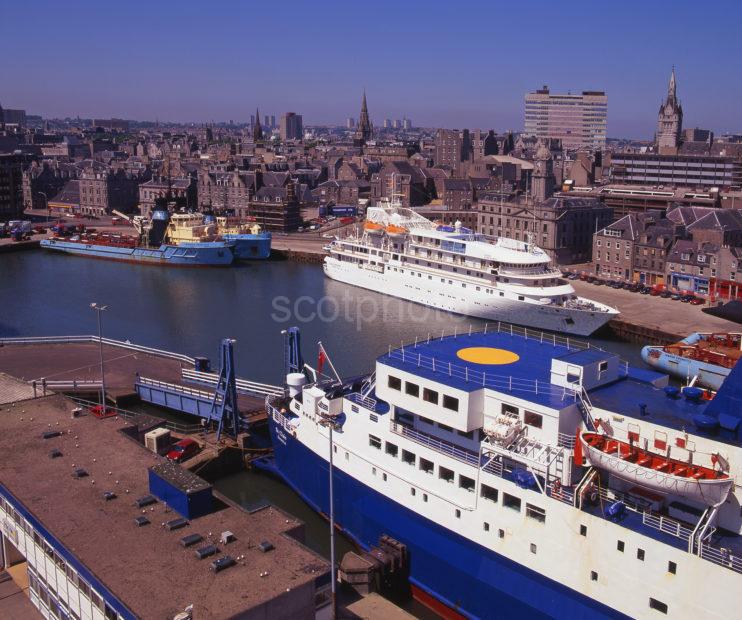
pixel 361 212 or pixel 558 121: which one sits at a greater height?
pixel 558 121

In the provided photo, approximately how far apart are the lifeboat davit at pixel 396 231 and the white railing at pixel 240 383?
20447 mm

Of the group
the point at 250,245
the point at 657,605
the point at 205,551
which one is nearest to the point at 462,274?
the point at 250,245

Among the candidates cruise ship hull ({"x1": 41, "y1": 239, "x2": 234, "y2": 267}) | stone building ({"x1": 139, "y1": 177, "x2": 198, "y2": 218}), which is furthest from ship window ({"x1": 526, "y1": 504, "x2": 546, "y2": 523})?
stone building ({"x1": 139, "y1": 177, "x2": 198, "y2": 218})

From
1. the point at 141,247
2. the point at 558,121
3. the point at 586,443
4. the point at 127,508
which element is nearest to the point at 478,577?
the point at 586,443

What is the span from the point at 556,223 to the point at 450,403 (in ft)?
127

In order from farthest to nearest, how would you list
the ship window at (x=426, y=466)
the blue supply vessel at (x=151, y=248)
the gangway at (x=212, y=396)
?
1. the blue supply vessel at (x=151, y=248)
2. the gangway at (x=212, y=396)
3. the ship window at (x=426, y=466)

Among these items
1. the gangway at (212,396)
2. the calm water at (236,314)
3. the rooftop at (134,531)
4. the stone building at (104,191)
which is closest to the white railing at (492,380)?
the rooftop at (134,531)

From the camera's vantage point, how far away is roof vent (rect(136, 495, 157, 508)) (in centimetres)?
1332

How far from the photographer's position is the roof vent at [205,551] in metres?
11.6

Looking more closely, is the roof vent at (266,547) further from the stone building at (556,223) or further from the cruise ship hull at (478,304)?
the stone building at (556,223)

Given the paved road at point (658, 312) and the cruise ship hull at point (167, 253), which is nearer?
the paved road at point (658, 312)

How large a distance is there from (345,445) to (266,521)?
15.9ft

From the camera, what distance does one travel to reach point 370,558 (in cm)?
1538

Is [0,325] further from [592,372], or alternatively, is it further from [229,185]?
[229,185]
